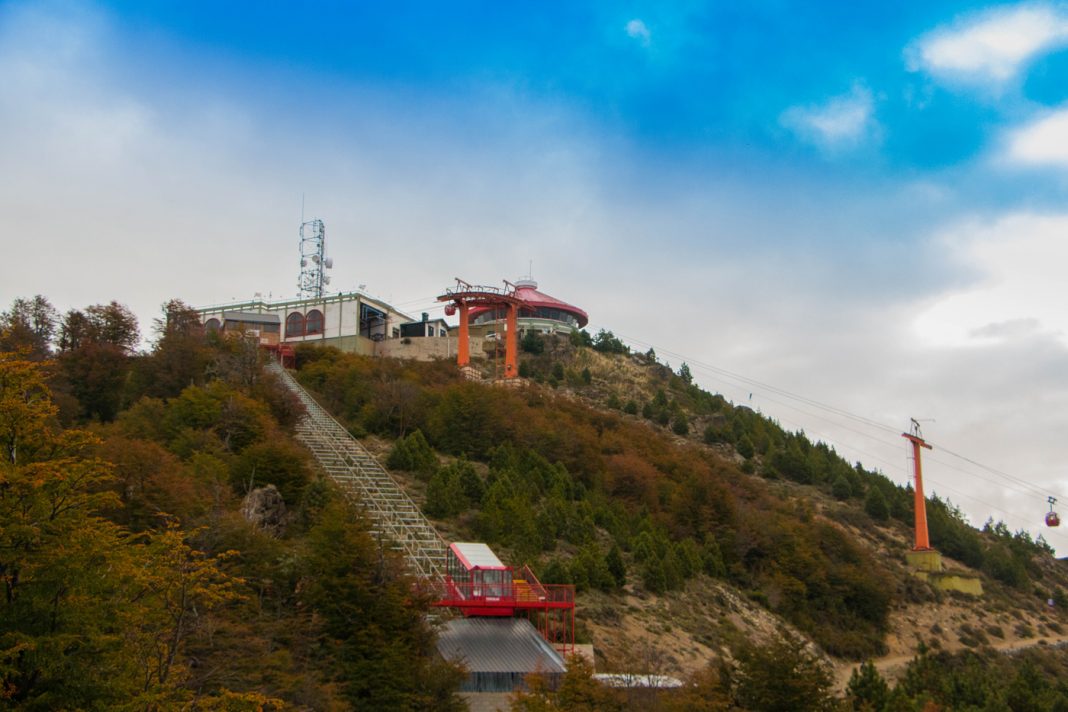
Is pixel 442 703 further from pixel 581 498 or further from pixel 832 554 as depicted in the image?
pixel 832 554

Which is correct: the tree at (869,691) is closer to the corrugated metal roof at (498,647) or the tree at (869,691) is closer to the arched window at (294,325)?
the corrugated metal roof at (498,647)

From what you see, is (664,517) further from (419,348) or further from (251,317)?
(251,317)

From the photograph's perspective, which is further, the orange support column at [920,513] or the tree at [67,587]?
the orange support column at [920,513]

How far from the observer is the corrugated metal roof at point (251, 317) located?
218ft

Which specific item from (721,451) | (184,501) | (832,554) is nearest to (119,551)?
(184,501)

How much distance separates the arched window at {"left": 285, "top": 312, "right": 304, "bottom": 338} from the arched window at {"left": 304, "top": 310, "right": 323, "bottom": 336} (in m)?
0.35

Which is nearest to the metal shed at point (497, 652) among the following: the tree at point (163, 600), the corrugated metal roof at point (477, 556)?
the corrugated metal roof at point (477, 556)

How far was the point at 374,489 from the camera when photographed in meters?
40.7

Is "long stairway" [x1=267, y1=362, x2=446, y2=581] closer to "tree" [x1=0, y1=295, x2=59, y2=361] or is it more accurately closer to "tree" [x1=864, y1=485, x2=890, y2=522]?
"tree" [x1=0, y1=295, x2=59, y2=361]

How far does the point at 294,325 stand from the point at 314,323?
4.58ft

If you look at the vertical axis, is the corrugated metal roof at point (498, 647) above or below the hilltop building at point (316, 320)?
below

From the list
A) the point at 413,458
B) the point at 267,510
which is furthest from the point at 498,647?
the point at 413,458

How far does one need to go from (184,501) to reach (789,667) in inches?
627

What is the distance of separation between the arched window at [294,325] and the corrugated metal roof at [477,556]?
35.9 meters
